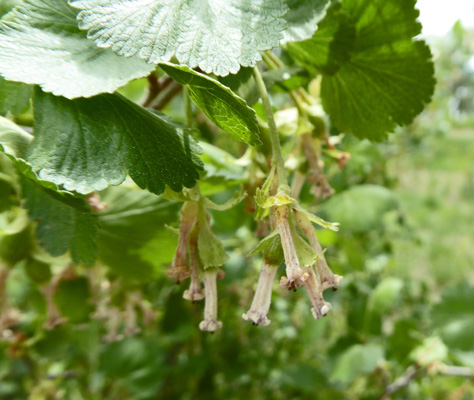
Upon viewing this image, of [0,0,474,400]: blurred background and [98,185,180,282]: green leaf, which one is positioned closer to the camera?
[98,185,180,282]: green leaf

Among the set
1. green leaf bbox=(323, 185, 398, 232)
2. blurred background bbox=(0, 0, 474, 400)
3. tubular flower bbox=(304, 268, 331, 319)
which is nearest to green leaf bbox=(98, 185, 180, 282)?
blurred background bbox=(0, 0, 474, 400)

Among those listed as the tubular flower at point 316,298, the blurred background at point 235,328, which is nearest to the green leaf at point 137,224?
the blurred background at point 235,328

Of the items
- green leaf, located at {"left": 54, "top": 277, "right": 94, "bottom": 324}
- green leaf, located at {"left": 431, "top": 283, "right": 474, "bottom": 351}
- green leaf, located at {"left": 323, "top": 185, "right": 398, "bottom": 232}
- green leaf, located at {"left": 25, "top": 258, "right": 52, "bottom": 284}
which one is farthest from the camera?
green leaf, located at {"left": 323, "top": 185, "right": 398, "bottom": 232}

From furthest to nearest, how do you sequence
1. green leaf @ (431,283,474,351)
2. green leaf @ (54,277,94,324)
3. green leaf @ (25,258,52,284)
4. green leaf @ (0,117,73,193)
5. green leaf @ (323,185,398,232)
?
green leaf @ (323,185,398,232)
green leaf @ (431,283,474,351)
green leaf @ (54,277,94,324)
green leaf @ (25,258,52,284)
green leaf @ (0,117,73,193)

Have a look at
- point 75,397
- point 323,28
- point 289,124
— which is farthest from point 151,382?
point 323,28

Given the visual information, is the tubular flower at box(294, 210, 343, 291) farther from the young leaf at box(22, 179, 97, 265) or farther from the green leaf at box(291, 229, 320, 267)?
the young leaf at box(22, 179, 97, 265)

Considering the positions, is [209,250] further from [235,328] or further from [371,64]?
[235,328]

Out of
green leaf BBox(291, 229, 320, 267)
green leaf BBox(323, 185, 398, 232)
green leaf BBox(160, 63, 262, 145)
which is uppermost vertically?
green leaf BBox(160, 63, 262, 145)

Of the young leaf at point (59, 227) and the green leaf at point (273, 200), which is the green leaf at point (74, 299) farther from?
the green leaf at point (273, 200)
